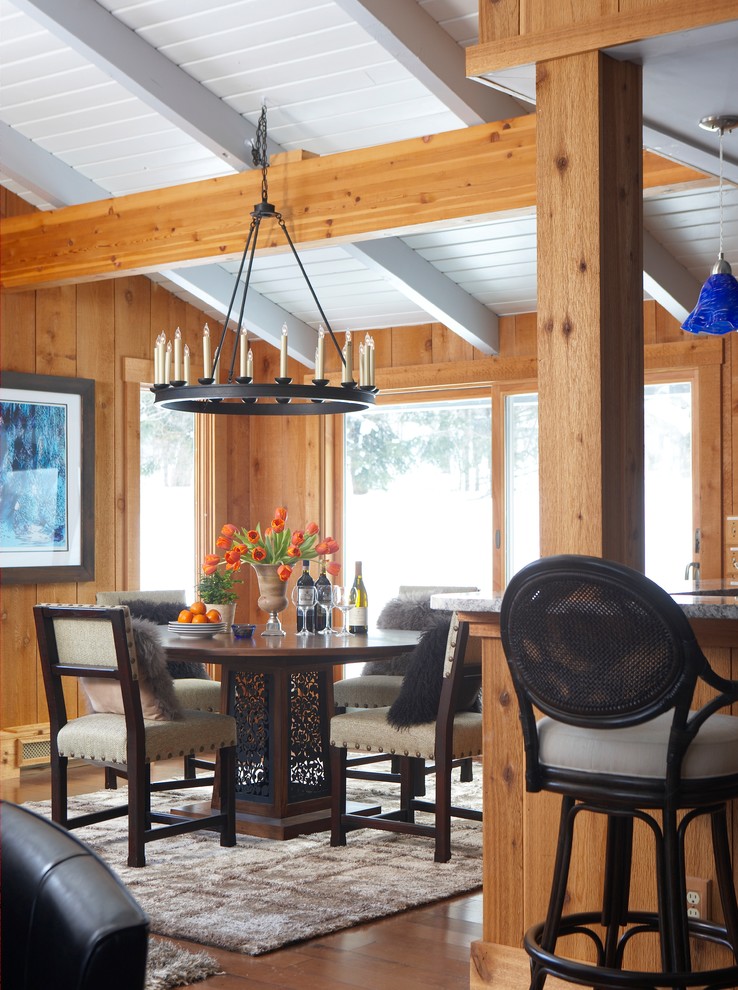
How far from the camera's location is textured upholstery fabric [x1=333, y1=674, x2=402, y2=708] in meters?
5.29

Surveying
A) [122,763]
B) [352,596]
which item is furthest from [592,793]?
[352,596]

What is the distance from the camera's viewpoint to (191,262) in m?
5.23

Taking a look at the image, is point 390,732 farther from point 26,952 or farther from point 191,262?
point 26,952

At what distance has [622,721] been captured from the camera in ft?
6.72

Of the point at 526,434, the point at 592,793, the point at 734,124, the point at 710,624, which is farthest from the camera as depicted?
the point at 526,434

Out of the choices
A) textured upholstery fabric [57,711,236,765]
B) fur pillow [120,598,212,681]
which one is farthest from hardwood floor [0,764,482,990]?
fur pillow [120,598,212,681]

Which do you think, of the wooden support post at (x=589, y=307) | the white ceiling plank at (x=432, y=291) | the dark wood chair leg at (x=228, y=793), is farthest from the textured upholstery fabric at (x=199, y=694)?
the wooden support post at (x=589, y=307)

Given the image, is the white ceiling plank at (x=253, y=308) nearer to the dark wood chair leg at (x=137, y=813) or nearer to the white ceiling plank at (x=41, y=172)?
the white ceiling plank at (x=41, y=172)

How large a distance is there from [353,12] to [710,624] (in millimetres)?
2427

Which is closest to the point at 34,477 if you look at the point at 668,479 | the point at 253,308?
the point at 253,308

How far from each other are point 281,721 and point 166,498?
9.14ft

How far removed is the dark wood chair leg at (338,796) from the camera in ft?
14.9

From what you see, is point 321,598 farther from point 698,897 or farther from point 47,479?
point 698,897

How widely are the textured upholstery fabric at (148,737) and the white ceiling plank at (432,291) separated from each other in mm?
2420
